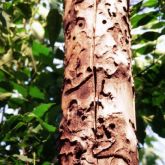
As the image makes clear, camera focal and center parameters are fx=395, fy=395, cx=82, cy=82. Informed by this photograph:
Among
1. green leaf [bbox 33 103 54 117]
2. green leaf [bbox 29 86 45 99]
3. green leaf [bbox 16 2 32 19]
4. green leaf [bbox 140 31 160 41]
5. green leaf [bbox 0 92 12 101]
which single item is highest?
green leaf [bbox 16 2 32 19]

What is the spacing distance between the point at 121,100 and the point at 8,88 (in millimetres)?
939

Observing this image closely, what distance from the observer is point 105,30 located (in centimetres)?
108

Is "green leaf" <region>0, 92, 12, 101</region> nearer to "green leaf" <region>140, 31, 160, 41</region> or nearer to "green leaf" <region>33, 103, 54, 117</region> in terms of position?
"green leaf" <region>33, 103, 54, 117</region>

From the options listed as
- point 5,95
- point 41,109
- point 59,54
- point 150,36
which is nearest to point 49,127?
point 41,109

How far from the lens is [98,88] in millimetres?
963

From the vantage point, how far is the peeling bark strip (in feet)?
2.90

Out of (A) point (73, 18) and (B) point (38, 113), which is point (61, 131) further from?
(B) point (38, 113)

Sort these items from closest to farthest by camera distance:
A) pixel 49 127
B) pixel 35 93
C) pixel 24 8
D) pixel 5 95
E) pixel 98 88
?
1. pixel 98 88
2. pixel 49 127
3. pixel 5 95
4. pixel 35 93
5. pixel 24 8

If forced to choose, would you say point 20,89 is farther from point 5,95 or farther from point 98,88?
point 98,88

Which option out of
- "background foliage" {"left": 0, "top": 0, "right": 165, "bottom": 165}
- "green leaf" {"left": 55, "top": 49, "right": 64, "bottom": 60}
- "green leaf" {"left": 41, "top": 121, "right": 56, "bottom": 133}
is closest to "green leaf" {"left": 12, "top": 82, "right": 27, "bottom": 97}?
"background foliage" {"left": 0, "top": 0, "right": 165, "bottom": 165}

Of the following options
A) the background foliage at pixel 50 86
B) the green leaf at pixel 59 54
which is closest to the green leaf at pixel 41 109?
the background foliage at pixel 50 86

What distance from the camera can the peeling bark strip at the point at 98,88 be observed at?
2.90 feet

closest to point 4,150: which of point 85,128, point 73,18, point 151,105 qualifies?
point 151,105

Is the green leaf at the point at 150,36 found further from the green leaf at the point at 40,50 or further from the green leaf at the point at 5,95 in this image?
the green leaf at the point at 5,95
